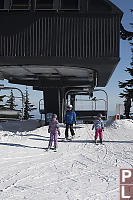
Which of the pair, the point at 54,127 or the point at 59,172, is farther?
the point at 54,127

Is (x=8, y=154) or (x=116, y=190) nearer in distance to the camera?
(x=116, y=190)

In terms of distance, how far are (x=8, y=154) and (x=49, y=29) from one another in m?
8.05

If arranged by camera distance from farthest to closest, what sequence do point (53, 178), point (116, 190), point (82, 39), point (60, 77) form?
point (60, 77), point (82, 39), point (53, 178), point (116, 190)

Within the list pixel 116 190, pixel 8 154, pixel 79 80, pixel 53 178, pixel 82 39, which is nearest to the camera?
pixel 116 190

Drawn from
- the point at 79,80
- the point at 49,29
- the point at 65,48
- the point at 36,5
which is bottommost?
the point at 79,80

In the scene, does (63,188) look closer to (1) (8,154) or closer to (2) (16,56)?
(1) (8,154)

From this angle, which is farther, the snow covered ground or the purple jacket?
the purple jacket

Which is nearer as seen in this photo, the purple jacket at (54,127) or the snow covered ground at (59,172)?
the snow covered ground at (59,172)

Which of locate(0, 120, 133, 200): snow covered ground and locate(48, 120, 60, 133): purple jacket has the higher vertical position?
locate(48, 120, 60, 133): purple jacket

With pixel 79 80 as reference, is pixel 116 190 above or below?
below

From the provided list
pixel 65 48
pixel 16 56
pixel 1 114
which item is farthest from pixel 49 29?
pixel 1 114

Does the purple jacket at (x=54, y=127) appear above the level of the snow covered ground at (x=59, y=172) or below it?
above

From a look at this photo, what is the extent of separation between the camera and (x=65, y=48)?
12.8m

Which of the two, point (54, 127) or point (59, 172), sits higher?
point (54, 127)
